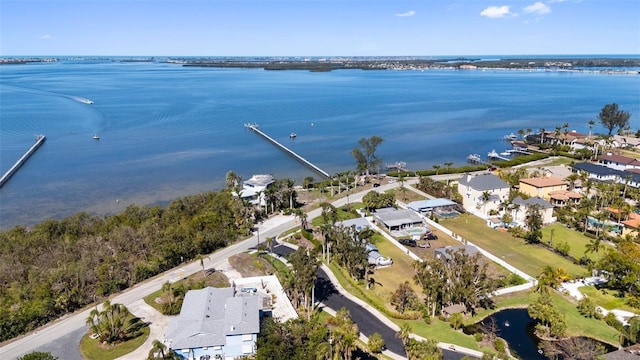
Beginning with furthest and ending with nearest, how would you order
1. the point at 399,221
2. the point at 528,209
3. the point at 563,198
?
the point at 563,198
the point at 399,221
the point at 528,209

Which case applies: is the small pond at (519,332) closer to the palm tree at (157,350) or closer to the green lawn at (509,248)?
the green lawn at (509,248)

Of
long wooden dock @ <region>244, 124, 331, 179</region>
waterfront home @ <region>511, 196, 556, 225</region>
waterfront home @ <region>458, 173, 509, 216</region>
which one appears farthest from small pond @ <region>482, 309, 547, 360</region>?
long wooden dock @ <region>244, 124, 331, 179</region>

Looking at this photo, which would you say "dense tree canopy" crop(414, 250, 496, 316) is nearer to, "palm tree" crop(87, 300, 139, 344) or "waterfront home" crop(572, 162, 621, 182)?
"palm tree" crop(87, 300, 139, 344)

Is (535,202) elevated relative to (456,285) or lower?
elevated

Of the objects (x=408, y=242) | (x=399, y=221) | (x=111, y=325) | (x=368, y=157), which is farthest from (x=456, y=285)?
(x=368, y=157)

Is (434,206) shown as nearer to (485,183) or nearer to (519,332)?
(485,183)

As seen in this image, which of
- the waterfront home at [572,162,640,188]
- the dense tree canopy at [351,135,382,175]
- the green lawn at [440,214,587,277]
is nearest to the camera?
the green lawn at [440,214,587,277]
